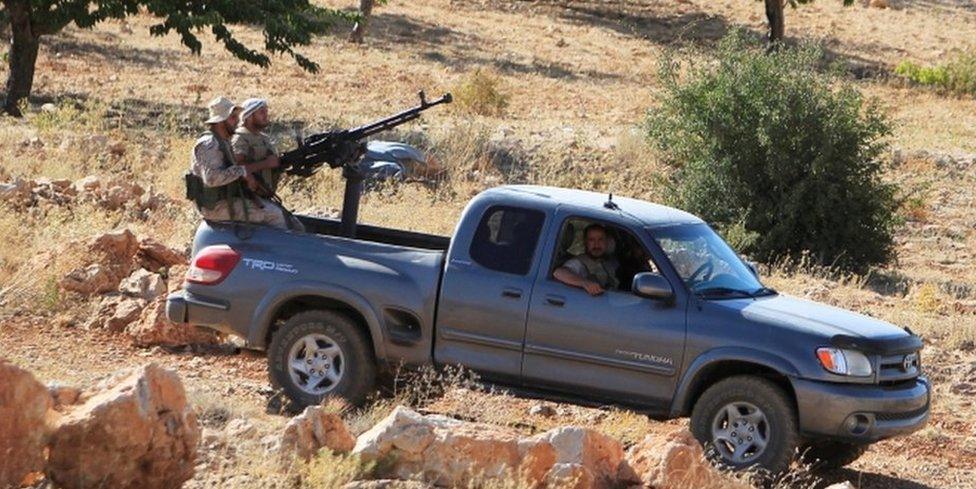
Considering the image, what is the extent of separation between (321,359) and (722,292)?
8.20 feet

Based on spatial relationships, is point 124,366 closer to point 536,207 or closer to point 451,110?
point 536,207

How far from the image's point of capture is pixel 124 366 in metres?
11.6

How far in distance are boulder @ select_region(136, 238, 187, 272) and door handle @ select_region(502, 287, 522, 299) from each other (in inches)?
188

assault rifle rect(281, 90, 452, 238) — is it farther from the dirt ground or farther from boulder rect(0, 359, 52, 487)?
boulder rect(0, 359, 52, 487)

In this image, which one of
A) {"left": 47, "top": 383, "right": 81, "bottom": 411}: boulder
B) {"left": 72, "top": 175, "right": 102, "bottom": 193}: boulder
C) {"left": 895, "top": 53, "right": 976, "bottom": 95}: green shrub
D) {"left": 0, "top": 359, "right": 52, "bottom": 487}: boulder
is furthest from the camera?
{"left": 895, "top": 53, "right": 976, "bottom": 95}: green shrub

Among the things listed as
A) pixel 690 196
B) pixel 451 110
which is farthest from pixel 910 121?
pixel 690 196

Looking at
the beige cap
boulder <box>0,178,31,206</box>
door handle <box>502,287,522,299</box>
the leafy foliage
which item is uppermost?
the beige cap

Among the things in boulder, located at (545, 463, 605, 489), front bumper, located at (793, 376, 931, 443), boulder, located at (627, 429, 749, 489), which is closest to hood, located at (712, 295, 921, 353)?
front bumper, located at (793, 376, 931, 443)

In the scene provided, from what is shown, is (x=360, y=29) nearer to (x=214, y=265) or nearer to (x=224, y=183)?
(x=224, y=183)

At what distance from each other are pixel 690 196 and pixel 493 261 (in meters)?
11.3

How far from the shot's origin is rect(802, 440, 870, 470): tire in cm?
1017

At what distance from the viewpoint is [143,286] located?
43.5 ft

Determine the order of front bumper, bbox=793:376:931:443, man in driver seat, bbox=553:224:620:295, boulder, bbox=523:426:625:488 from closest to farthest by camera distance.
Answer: boulder, bbox=523:426:625:488 → front bumper, bbox=793:376:931:443 → man in driver seat, bbox=553:224:620:295

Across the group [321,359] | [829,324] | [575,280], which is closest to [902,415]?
[829,324]
